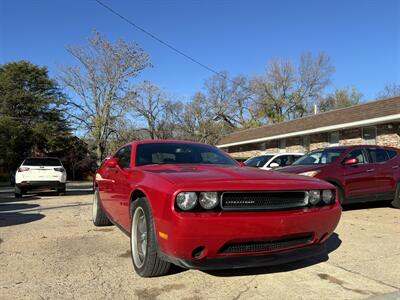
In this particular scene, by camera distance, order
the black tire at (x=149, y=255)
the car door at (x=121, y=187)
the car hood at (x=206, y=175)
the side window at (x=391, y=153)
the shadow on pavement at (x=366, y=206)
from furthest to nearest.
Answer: the side window at (x=391, y=153)
the shadow on pavement at (x=366, y=206)
the car door at (x=121, y=187)
the black tire at (x=149, y=255)
the car hood at (x=206, y=175)

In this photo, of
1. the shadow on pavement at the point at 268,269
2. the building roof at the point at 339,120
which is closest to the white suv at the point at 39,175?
the shadow on pavement at the point at 268,269

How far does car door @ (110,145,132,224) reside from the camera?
14.9ft

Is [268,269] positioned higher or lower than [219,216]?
lower

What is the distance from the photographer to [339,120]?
1947 cm

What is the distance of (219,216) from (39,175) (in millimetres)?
10788

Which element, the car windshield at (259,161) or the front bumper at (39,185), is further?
the car windshield at (259,161)

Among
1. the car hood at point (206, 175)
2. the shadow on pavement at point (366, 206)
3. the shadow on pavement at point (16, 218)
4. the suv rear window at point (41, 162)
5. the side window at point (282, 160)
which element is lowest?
the shadow on pavement at point (366, 206)

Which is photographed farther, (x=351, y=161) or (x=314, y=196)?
(x=351, y=161)

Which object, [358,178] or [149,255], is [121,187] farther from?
[358,178]

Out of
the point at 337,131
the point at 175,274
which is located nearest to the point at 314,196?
the point at 175,274

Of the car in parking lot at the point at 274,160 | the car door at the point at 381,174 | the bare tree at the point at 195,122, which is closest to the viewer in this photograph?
the car door at the point at 381,174

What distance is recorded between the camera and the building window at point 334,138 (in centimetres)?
2005

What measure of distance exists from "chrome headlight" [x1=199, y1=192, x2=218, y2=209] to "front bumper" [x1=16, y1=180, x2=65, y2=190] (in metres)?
10.6

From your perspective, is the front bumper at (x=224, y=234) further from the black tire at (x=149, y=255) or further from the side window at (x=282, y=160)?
the side window at (x=282, y=160)
